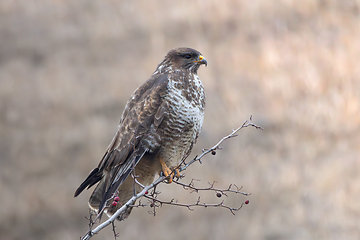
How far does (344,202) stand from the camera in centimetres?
797

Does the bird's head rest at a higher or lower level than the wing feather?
higher

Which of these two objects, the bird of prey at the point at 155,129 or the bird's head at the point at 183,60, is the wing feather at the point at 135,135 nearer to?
the bird of prey at the point at 155,129

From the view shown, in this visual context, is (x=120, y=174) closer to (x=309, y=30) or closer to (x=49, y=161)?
(x=49, y=161)

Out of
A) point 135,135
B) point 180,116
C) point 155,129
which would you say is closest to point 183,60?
point 180,116

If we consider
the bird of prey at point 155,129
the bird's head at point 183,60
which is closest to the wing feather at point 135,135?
the bird of prey at point 155,129

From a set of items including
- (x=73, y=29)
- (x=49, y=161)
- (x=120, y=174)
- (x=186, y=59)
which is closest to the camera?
(x=120, y=174)

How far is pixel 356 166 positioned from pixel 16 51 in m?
7.60

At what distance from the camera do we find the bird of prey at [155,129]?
269 centimetres

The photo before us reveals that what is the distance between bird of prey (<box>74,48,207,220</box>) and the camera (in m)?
2.69

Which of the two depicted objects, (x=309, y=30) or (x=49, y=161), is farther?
(x=309, y=30)

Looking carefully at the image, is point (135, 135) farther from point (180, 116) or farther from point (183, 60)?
point (183, 60)

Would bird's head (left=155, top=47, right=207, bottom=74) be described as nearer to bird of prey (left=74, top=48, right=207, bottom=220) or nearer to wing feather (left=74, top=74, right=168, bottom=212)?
bird of prey (left=74, top=48, right=207, bottom=220)

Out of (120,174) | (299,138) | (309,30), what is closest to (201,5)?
(309,30)

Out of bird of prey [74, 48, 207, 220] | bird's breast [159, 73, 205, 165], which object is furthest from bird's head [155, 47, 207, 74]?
bird's breast [159, 73, 205, 165]
